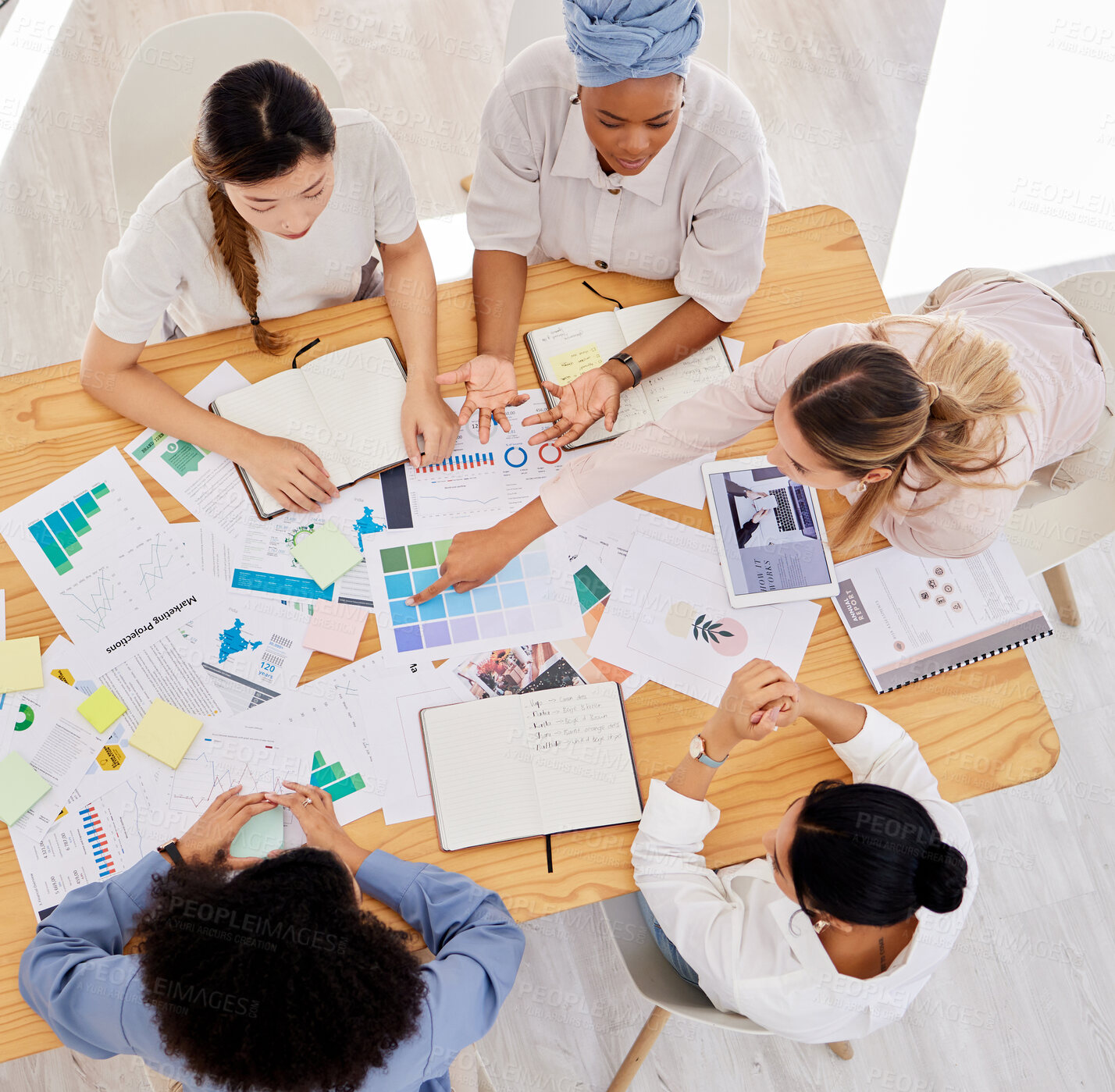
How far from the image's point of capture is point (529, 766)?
4.29 feet

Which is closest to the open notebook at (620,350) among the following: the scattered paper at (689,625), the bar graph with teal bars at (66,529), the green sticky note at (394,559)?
the scattered paper at (689,625)

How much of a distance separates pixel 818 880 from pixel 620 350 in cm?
92

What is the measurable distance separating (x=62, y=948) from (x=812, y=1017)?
1.05 meters

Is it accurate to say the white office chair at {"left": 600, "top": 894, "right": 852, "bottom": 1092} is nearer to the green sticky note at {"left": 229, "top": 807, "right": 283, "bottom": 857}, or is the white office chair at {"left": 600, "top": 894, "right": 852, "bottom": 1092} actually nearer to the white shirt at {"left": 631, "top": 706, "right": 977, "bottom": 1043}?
the white shirt at {"left": 631, "top": 706, "right": 977, "bottom": 1043}

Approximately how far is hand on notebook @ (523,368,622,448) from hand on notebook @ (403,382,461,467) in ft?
0.46

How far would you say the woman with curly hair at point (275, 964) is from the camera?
3.54 ft

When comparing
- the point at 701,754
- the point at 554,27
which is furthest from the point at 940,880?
the point at 554,27

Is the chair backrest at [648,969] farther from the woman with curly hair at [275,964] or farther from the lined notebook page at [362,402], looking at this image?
the lined notebook page at [362,402]

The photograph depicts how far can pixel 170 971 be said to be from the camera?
1.11 meters

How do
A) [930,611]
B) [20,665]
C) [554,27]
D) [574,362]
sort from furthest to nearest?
1. [554,27]
2. [574,362]
3. [930,611]
4. [20,665]

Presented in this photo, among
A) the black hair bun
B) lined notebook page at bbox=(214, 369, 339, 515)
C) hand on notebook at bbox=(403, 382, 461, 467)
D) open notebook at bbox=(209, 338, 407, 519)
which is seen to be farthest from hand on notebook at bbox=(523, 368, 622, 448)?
the black hair bun

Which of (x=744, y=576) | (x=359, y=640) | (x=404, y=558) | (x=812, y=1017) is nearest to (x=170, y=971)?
(x=359, y=640)

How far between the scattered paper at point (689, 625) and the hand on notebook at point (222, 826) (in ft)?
1.83

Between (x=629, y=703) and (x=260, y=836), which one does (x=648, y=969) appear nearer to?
(x=629, y=703)
